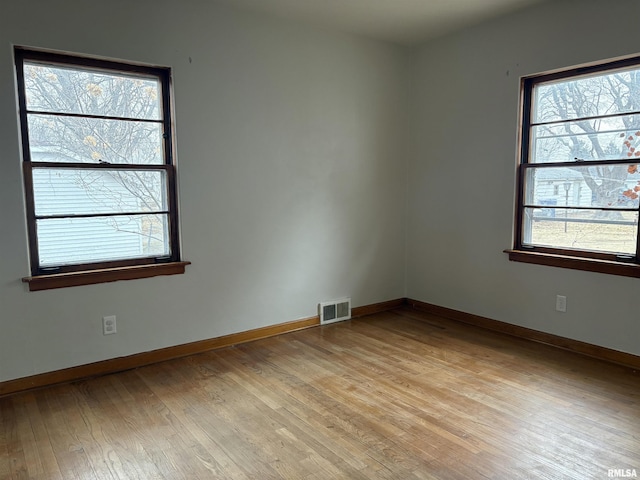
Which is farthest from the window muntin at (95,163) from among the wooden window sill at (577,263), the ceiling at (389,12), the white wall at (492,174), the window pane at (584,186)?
the window pane at (584,186)

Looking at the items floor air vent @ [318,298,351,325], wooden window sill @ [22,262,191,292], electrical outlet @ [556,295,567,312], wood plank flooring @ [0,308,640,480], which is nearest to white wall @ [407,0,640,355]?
electrical outlet @ [556,295,567,312]

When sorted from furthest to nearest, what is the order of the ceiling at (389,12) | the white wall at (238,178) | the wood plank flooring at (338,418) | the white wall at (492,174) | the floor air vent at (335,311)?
the floor air vent at (335,311) < the ceiling at (389,12) < the white wall at (492,174) < the white wall at (238,178) < the wood plank flooring at (338,418)

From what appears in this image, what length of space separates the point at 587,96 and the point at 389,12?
1.66 meters

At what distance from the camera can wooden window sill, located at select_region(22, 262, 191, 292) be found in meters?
2.93

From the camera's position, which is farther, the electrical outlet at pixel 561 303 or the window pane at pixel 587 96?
the electrical outlet at pixel 561 303

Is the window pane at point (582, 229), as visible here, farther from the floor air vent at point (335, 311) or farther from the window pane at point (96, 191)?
the window pane at point (96, 191)

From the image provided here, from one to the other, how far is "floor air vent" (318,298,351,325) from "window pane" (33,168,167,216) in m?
1.75

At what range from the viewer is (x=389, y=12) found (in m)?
3.70

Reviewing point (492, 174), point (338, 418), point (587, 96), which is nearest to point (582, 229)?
point (492, 174)

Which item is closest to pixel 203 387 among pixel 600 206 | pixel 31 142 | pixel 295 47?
pixel 31 142

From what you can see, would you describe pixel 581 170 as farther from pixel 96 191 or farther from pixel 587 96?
pixel 96 191

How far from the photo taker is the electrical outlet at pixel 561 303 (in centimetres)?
359

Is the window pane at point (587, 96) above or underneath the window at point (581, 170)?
above

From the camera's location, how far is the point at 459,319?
173 inches
